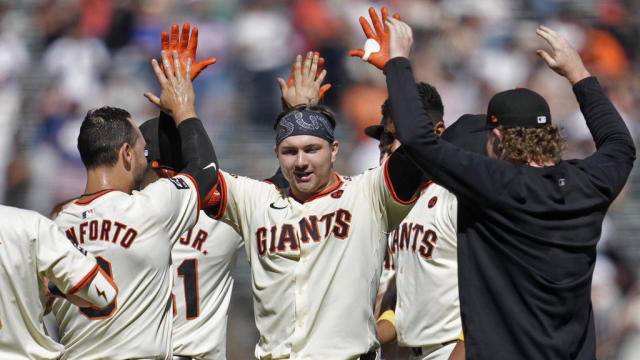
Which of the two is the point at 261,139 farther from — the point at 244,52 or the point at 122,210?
the point at 122,210

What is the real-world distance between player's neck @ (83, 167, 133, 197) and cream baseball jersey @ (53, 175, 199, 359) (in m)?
0.07

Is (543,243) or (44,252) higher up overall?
(543,243)

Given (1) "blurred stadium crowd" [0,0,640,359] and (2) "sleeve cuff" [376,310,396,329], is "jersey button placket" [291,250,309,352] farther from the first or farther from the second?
(1) "blurred stadium crowd" [0,0,640,359]

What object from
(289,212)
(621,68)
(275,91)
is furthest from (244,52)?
(289,212)

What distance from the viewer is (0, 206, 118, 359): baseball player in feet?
11.3

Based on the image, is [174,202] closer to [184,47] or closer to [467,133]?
[184,47]

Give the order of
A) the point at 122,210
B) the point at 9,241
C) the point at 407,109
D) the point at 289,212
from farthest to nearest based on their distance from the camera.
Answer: the point at 289,212 → the point at 122,210 → the point at 9,241 → the point at 407,109

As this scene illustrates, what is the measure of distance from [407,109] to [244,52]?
6062 millimetres

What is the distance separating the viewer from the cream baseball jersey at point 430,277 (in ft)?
15.4

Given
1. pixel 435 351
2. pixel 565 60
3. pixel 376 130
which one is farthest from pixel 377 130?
pixel 565 60

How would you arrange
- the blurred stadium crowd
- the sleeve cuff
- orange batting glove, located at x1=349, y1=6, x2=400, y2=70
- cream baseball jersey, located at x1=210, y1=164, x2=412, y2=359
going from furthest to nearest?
the blurred stadium crowd < the sleeve cuff < cream baseball jersey, located at x1=210, y1=164, x2=412, y2=359 < orange batting glove, located at x1=349, y1=6, x2=400, y2=70

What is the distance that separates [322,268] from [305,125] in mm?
757

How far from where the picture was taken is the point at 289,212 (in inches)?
167

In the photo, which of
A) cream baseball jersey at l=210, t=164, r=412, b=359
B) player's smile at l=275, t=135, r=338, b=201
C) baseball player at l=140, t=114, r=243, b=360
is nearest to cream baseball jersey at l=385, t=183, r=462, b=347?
cream baseball jersey at l=210, t=164, r=412, b=359
